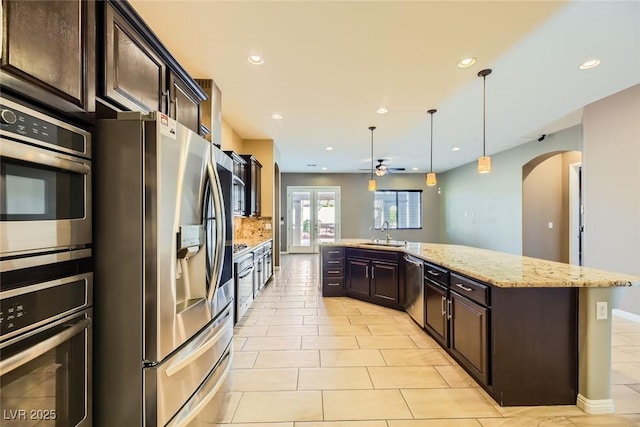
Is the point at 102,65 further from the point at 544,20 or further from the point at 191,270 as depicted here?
the point at 544,20

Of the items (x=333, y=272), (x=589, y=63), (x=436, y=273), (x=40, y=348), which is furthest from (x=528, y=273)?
(x=333, y=272)

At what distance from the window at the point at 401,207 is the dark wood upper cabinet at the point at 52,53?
9492mm

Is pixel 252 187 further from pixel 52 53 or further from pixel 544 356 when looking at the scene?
pixel 544 356

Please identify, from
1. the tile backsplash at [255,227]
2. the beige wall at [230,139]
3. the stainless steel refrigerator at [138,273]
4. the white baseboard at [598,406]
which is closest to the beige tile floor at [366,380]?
the white baseboard at [598,406]

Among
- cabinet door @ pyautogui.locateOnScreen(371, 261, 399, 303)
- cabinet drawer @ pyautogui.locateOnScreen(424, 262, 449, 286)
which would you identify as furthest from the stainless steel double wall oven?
cabinet door @ pyautogui.locateOnScreen(371, 261, 399, 303)

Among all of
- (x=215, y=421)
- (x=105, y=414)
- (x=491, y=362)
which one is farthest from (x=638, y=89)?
(x=105, y=414)

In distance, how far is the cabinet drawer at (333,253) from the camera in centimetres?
466

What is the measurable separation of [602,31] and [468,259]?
2274mm

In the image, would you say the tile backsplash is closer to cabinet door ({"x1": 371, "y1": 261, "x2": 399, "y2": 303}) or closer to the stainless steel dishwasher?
cabinet door ({"x1": 371, "y1": 261, "x2": 399, "y2": 303})

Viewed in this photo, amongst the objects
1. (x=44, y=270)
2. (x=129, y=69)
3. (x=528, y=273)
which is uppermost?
(x=129, y=69)

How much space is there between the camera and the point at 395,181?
1023 centimetres

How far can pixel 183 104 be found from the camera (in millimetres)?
2225

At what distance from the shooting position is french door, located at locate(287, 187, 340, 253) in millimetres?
9852

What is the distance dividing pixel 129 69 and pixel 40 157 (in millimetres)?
873
